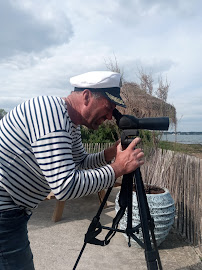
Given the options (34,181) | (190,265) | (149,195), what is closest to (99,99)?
(34,181)

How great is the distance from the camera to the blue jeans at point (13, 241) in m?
1.39

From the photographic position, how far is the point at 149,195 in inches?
123

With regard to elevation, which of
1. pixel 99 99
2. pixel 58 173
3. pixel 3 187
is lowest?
pixel 3 187

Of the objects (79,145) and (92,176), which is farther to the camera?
(79,145)

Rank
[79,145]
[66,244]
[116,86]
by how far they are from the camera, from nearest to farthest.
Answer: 1. [116,86]
2. [79,145]
3. [66,244]

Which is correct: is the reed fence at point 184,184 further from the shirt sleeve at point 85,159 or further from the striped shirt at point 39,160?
the striped shirt at point 39,160

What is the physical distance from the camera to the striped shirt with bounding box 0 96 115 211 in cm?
117

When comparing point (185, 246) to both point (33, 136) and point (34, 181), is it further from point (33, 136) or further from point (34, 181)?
point (33, 136)

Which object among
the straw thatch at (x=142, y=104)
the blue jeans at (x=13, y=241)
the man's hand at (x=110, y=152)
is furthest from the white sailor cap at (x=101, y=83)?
the straw thatch at (x=142, y=104)

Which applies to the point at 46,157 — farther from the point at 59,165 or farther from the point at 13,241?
the point at 13,241

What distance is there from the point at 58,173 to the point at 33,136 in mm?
220

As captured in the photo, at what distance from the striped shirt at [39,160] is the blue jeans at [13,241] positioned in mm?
59

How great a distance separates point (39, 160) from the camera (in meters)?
1.19

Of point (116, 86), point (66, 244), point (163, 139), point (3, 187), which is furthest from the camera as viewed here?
point (163, 139)
